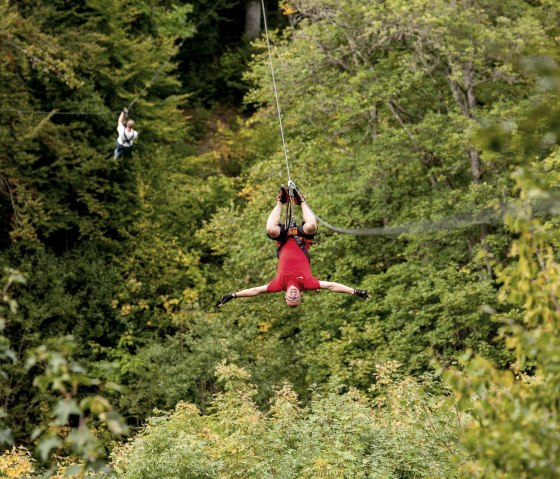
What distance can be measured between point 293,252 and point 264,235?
9.72 m

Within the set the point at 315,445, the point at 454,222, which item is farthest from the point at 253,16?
the point at 315,445

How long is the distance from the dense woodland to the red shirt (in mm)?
3515

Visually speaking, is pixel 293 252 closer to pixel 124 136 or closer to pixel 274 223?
pixel 274 223

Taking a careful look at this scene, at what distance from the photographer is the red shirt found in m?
10.3

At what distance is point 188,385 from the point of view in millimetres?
19172

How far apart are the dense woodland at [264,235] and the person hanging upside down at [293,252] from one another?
3.54 metres

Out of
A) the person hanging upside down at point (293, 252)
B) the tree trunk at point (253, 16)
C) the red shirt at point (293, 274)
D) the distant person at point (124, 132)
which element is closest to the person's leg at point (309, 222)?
the person hanging upside down at point (293, 252)

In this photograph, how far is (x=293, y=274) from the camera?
407 inches

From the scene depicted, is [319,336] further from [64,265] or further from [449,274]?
[64,265]

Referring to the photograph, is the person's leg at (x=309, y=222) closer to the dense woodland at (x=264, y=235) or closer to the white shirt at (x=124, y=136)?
the dense woodland at (x=264, y=235)

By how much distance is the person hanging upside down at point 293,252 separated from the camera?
1020 centimetres

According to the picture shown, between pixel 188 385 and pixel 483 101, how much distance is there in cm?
826

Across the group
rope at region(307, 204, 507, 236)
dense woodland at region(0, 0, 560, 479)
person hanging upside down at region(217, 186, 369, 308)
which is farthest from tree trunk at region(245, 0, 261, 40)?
person hanging upside down at region(217, 186, 369, 308)

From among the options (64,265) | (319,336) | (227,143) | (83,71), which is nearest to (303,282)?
(319,336)
